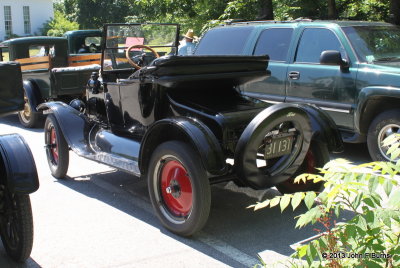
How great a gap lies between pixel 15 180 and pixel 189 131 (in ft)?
4.61

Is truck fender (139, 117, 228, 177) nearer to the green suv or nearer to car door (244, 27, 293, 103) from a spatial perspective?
the green suv

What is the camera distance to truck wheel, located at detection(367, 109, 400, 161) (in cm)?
620

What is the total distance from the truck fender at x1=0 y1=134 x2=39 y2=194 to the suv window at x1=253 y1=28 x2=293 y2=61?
4691 mm

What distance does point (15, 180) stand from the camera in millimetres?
3455

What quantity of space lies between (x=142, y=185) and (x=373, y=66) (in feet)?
10.7

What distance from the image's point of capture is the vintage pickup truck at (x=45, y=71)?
8.97 metres

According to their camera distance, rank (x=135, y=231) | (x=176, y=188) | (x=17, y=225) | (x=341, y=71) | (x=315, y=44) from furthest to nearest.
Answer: (x=315, y=44), (x=341, y=71), (x=135, y=231), (x=176, y=188), (x=17, y=225)

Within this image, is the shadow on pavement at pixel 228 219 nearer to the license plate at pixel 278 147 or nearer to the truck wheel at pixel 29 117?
the license plate at pixel 278 147

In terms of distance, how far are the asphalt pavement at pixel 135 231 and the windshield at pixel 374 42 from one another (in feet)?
7.82

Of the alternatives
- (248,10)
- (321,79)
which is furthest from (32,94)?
(248,10)

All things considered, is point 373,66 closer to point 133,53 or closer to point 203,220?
point 133,53

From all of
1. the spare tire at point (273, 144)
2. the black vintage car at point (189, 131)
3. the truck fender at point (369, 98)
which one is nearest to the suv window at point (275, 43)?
the truck fender at point (369, 98)

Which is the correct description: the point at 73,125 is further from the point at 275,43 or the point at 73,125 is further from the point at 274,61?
the point at 275,43

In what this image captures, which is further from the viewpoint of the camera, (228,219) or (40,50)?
(40,50)
